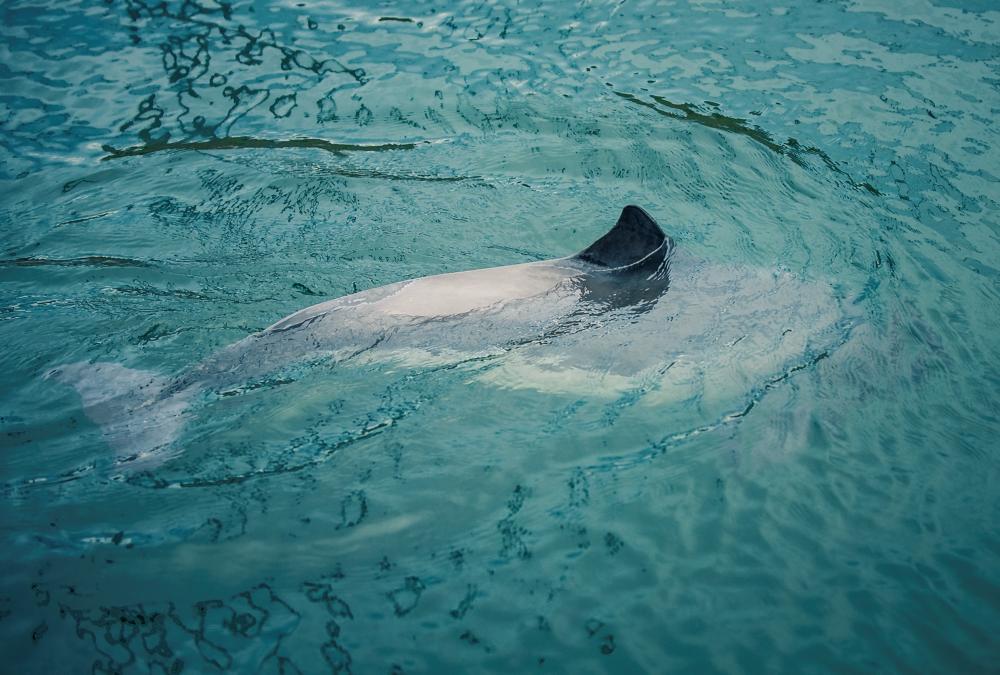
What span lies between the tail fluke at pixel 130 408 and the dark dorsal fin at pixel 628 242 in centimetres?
247

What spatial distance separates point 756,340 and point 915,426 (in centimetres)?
94

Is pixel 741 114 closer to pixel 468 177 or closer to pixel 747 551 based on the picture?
pixel 468 177

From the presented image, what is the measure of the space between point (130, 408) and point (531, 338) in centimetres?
214

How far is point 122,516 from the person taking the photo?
367 cm

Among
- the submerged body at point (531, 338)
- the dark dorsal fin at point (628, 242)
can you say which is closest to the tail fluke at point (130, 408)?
the submerged body at point (531, 338)

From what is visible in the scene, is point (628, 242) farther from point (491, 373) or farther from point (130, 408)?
point (130, 408)

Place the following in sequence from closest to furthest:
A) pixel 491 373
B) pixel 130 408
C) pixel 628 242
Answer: pixel 130 408, pixel 491 373, pixel 628 242

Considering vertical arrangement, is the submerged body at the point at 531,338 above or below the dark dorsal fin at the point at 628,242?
below

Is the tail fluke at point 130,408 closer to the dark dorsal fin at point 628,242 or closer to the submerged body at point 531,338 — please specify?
the submerged body at point 531,338

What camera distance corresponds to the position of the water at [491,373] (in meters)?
3.29

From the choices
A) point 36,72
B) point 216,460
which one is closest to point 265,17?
point 36,72

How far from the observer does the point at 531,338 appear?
4.44 meters

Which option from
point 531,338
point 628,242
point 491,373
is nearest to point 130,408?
point 491,373

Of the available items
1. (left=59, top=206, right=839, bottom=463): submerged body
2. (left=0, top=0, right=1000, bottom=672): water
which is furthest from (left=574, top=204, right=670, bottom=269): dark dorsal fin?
(left=0, top=0, right=1000, bottom=672): water
